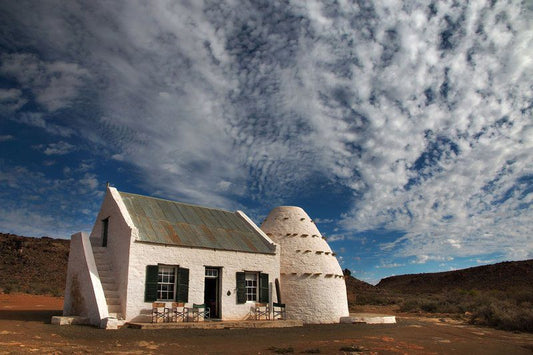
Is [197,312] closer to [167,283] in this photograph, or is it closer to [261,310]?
[167,283]

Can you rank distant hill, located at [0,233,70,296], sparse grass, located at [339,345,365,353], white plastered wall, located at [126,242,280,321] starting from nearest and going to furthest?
sparse grass, located at [339,345,365,353]
white plastered wall, located at [126,242,280,321]
distant hill, located at [0,233,70,296]

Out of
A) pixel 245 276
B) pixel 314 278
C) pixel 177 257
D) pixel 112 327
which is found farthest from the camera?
pixel 314 278

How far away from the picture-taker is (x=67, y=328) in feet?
36.2

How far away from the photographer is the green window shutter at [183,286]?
13982 mm

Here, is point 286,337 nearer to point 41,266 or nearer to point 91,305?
point 91,305

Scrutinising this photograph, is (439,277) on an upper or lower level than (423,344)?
upper

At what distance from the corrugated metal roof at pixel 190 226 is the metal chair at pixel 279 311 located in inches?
90.4

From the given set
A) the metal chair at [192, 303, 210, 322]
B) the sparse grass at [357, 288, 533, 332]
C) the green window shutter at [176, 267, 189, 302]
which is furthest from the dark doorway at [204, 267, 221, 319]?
the sparse grass at [357, 288, 533, 332]

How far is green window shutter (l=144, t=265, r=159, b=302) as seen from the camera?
1328 centimetres

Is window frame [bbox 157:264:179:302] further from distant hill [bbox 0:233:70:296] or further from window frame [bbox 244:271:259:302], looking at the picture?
distant hill [bbox 0:233:70:296]

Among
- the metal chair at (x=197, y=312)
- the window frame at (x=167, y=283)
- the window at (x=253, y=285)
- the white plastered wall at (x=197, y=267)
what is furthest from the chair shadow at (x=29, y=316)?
the window at (x=253, y=285)

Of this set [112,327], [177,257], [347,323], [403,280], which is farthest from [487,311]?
[403,280]

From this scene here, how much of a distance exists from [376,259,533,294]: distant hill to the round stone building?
37.9 metres

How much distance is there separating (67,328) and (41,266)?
31.3 m
